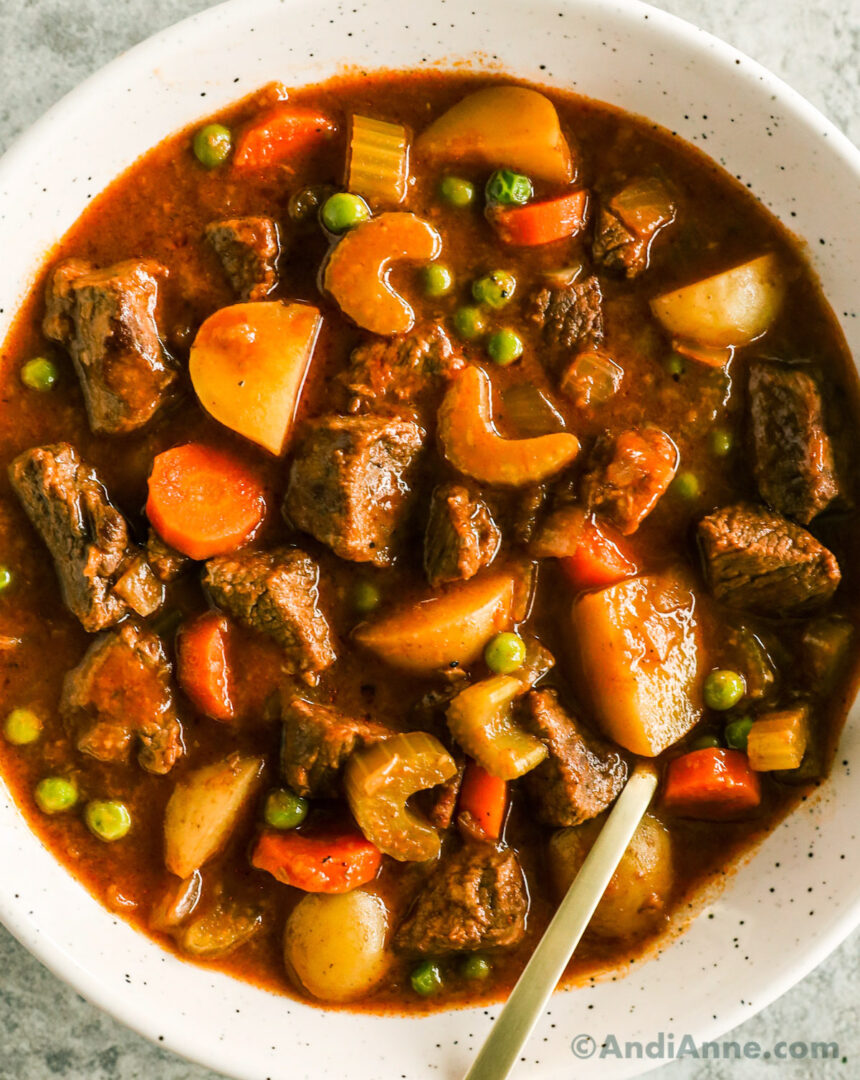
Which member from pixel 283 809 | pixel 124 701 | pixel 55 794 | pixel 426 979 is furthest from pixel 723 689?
pixel 55 794

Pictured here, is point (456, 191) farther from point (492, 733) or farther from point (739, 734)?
point (739, 734)

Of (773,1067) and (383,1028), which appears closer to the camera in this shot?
(383,1028)

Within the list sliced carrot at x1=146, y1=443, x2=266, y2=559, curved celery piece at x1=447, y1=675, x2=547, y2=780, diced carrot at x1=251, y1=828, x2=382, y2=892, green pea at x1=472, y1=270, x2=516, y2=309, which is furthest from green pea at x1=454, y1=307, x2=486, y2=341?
diced carrot at x1=251, y1=828, x2=382, y2=892

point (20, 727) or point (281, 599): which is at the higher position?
point (281, 599)

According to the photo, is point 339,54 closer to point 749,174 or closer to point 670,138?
point 670,138

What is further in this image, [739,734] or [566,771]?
[739,734]

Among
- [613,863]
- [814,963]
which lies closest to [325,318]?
[613,863]
